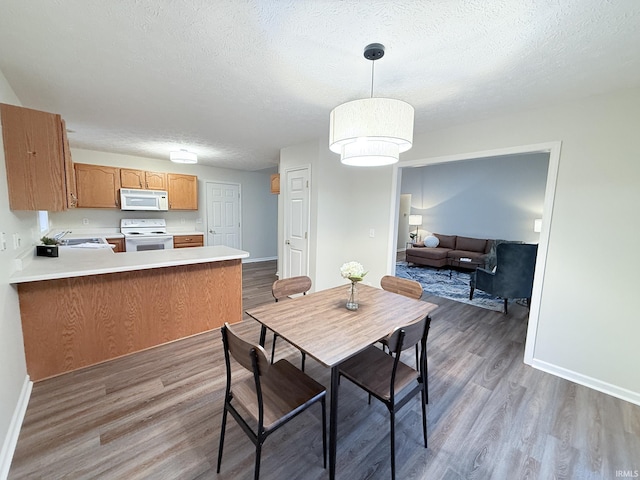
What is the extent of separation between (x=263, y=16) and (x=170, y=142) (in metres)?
3.26

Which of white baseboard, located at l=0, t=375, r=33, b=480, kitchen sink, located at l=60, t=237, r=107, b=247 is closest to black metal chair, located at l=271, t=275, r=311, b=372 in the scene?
white baseboard, located at l=0, t=375, r=33, b=480

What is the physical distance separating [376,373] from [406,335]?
1.47ft

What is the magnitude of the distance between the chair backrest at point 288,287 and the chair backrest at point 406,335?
3.54 ft

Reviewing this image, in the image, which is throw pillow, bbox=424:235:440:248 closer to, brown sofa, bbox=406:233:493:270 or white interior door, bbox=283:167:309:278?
brown sofa, bbox=406:233:493:270

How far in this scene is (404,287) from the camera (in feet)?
7.73

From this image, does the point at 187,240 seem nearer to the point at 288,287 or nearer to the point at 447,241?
the point at 288,287

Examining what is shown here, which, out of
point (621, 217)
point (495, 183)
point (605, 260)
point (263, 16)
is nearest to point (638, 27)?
point (621, 217)

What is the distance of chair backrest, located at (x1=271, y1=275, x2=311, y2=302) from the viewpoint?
7.15ft

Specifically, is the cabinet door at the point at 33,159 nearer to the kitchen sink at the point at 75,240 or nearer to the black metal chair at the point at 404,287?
the kitchen sink at the point at 75,240

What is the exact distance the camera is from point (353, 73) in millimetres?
1859

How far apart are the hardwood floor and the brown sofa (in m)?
3.84

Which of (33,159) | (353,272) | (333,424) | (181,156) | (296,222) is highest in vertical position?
(181,156)

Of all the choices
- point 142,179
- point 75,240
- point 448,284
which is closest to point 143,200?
point 142,179

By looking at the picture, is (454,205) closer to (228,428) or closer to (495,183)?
(495,183)
